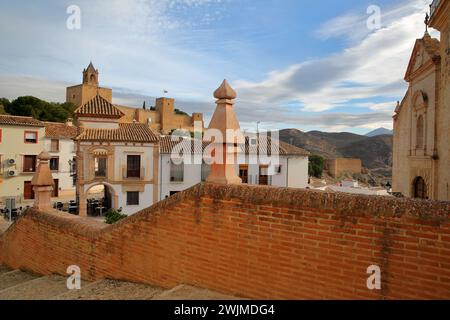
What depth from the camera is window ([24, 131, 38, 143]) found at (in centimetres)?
2525

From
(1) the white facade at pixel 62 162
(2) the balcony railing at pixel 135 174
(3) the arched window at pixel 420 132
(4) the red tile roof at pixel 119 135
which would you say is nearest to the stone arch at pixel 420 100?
(3) the arched window at pixel 420 132

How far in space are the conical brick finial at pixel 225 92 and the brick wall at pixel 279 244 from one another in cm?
122

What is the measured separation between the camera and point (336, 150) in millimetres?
90875

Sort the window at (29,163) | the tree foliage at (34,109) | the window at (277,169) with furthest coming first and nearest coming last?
the tree foliage at (34,109) < the window at (29,163) < the window at (277,169)

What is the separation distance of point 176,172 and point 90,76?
1899 inches

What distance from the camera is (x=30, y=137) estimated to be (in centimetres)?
2545

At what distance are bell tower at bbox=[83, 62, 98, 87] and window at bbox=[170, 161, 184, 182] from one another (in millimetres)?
46590

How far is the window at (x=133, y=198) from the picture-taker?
21.2m

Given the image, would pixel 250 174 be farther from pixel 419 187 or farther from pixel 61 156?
pixel 61 156

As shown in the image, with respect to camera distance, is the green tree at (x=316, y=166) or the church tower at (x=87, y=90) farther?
the church tower at (x=87, y=90)

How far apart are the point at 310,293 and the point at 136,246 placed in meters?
2.61

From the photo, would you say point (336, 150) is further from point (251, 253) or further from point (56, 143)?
point (251, 253)

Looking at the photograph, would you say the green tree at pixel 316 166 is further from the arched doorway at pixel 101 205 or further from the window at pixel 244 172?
the arched doorway at pixel 101 205
